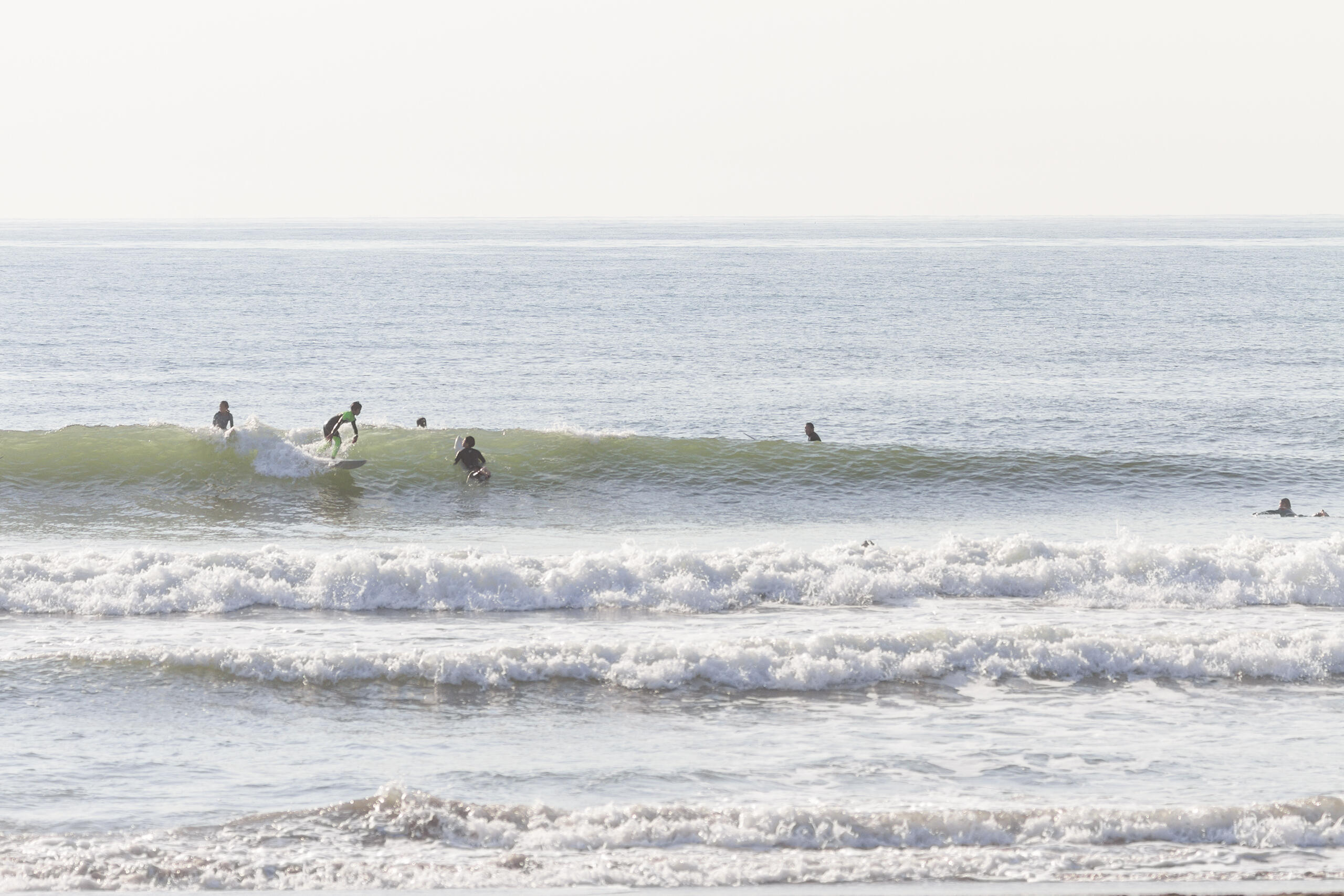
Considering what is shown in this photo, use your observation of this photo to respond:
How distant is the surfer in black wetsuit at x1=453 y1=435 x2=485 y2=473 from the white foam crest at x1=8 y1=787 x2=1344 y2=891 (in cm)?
1676

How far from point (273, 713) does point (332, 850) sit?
3648 millimetres

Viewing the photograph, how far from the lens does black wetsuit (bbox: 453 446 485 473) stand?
26875 mm

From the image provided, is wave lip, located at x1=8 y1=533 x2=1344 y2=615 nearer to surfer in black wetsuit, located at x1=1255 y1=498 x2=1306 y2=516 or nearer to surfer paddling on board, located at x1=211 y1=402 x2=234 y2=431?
surfer in black wetsuit, located at x1=1255 y1=498 x2=1306 y2=516

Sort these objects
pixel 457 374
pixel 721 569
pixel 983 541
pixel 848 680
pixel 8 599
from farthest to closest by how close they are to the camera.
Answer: pixel 457 374, pixel 983 541, pixel 721 569, pixel 8 599, pixel 848 680

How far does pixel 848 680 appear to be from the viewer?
14.1 m

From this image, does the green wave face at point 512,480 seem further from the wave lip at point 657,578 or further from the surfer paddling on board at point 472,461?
the wave lip at point 657,578

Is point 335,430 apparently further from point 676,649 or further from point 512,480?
point 676,649

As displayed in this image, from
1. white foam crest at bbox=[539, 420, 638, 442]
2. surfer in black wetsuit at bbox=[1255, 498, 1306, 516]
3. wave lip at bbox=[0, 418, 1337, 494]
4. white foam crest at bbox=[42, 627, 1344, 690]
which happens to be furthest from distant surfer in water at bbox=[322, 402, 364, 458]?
surfer in black wetsuit at bbox=[1255, 498, 1306, 516]

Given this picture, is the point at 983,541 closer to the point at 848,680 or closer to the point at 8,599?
the point at 848,680

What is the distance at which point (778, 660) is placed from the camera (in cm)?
1427

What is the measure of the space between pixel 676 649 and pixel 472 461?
44.5ft

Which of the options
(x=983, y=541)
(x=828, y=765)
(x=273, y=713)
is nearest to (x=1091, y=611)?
(x=983, y=541)

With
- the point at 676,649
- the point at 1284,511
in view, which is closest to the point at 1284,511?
the point at 1284,511

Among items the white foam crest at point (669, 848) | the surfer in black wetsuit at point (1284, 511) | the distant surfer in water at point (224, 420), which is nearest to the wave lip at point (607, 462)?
the distant surfer in water at point (224, 420)
